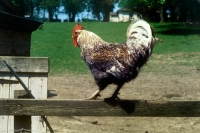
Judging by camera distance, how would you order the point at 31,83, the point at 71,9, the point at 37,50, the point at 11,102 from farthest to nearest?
the point at 71,9 < the point at 37,50 < the point at 31,83 < the point at 11,102

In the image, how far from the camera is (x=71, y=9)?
299 feet

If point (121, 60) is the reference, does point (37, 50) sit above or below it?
below

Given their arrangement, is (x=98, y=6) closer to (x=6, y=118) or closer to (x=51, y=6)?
(x=51, y=6)

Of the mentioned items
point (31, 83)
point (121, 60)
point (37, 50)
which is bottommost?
point (37, 50)

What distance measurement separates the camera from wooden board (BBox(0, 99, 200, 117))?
3.94 meters

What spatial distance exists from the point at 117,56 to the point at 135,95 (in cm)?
873

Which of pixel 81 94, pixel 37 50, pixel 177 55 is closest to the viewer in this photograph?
pixel 81 94

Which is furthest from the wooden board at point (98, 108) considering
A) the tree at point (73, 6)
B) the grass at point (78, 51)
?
the tree at point (73, 6)

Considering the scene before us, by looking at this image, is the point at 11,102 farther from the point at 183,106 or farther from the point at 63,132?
the point at 63,132

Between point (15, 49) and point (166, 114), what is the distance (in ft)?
20.1

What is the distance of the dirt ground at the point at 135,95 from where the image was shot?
964 centimetres

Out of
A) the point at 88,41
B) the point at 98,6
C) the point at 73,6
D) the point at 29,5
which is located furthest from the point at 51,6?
the point at 88,41

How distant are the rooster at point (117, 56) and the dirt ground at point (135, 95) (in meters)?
4.64

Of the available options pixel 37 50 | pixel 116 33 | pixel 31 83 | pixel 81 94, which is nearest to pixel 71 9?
pixel 116 33
